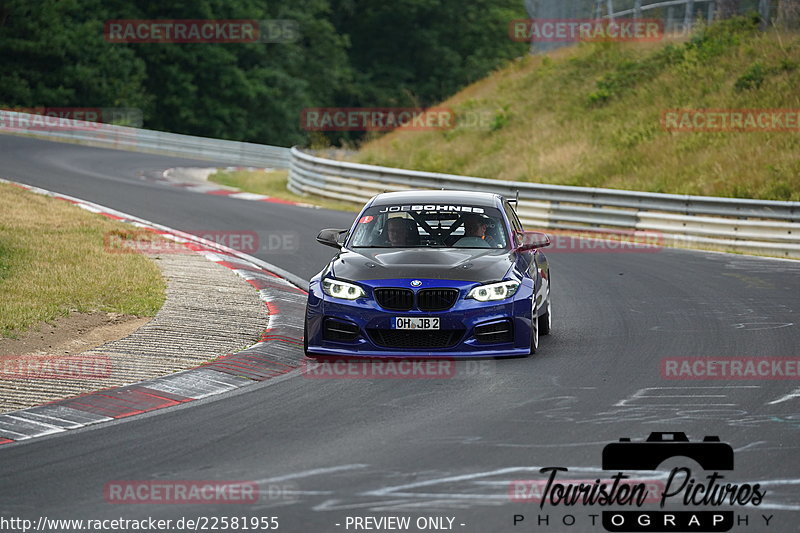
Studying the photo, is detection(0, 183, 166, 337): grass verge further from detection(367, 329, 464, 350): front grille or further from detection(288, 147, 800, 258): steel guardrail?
detection(288, 147, 800, 258): steel guardrail

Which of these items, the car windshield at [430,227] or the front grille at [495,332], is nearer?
the front grille at [495,332]

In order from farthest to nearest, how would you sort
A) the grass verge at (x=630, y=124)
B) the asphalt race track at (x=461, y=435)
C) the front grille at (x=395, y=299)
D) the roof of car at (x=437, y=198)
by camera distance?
the grass verge at (x=630, y=124), the roof of car at (x=437, y=198), the front grille at (x=395, y=299), the asphalt race track at (x=461, y=435)

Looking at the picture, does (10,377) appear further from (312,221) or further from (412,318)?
(312,221)

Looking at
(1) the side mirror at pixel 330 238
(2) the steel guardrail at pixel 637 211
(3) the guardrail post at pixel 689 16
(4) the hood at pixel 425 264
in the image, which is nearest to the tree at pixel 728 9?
(3) the guardrail post at pixel 689 16

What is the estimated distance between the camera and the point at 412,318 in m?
10.5

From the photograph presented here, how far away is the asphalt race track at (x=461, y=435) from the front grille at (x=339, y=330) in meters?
0.65

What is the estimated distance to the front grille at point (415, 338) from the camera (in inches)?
414

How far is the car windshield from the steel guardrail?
10.1m

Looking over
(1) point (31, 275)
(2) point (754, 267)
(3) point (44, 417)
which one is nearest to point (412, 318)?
(3) point (44, 417)

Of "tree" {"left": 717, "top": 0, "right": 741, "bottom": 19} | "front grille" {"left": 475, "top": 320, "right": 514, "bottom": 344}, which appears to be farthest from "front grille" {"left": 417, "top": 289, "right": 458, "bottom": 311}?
"tree" {"left": 717, "top": 0, "right": 741, "bottom": 19}

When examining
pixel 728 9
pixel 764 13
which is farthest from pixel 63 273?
pixel 728 9

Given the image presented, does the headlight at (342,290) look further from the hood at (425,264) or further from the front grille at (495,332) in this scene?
the front grille at (495,332)

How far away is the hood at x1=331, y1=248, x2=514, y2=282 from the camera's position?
10773mm

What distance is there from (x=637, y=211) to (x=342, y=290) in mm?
13617
